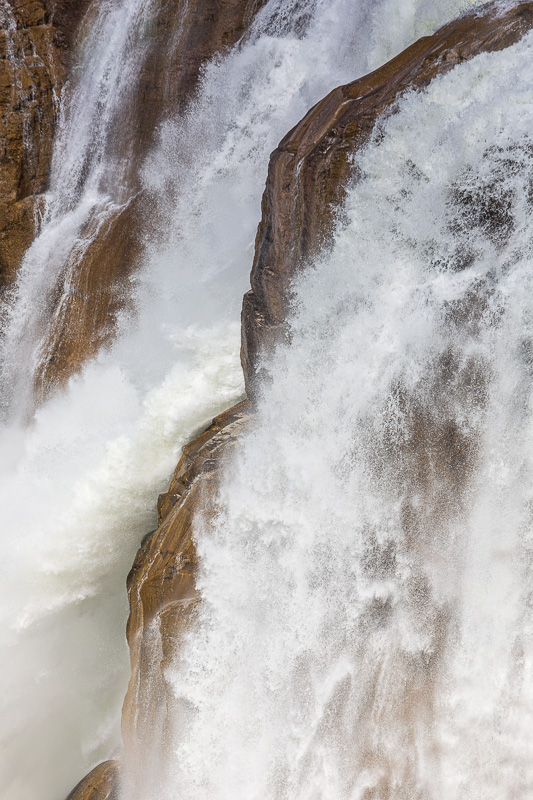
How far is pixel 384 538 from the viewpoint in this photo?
3760 millimetres

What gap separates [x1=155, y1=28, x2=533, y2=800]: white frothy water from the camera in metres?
3.55

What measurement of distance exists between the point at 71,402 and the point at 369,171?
316cm

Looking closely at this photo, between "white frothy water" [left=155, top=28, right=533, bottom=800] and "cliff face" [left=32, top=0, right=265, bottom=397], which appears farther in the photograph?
"cliff face" [left=32, top=0, right=265, bottom=397]

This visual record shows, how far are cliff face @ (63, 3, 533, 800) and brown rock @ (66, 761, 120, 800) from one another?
322mm

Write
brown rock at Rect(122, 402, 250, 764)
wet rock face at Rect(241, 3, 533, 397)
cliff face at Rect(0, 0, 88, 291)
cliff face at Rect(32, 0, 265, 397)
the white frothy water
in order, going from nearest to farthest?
wet rock face at Rect(241, 3, 533, 397) < the white frothy water < brown rock at Rect(122, 402, 250, 764) < cliff face at Rect(0, 0, 88, 291) < cliff face at Rect(32, 0, 265, 397)

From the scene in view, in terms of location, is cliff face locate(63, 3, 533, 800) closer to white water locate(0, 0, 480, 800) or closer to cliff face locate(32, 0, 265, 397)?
white water locate(0, 0, 480, 800)

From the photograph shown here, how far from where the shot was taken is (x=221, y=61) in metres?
4.40

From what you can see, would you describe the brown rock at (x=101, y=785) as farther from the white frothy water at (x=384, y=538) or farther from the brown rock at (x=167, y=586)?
the white frothy water at (x=384, y=538)

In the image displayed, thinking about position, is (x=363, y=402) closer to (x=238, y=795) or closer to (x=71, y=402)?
(x=71, y=402)

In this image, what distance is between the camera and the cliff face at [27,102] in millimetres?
4223

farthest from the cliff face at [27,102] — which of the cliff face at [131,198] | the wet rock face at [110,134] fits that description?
the cliff face at [131,198]

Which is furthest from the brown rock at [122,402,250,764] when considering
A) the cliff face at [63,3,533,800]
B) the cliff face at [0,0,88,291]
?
the cliff face at [0,0,88,291]

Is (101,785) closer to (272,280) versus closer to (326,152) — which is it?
Answer: (272,280)

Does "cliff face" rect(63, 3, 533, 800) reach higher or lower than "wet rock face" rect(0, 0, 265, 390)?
lower
